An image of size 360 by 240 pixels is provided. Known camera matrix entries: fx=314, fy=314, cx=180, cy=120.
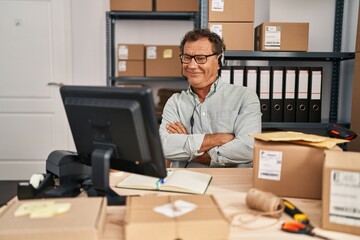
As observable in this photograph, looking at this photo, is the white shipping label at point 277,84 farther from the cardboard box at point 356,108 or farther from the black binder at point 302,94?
the cardboard box at point 356,108

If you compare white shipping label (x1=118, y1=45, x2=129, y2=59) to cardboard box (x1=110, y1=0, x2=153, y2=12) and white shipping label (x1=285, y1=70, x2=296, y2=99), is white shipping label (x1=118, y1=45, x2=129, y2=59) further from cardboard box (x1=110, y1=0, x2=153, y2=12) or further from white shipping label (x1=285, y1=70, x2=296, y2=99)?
white shipping label (x1=285, y1=70, x2=296, y2=99)

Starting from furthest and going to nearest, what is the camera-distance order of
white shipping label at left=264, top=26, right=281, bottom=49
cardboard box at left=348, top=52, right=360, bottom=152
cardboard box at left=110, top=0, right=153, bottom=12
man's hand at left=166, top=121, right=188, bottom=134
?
1. cardboard box at left=110, top=0, right=153, bottom=12
2. white shipping label at left=264, top=26, right=281, bottom=49
3. cardboard box at left=348, top=52, right=360, bottom=152
4. man's hand at left=166, top=121, right=188, bottom=134

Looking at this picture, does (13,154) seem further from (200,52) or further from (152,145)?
(152,145)

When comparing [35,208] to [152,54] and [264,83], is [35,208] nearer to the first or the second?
[264,83]

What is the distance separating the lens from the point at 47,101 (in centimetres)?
321

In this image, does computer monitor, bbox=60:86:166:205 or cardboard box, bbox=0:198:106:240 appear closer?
cardboard box, bbox=0:198:106:240

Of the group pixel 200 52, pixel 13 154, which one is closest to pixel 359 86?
pixel 200 52

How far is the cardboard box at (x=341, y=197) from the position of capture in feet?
2.54

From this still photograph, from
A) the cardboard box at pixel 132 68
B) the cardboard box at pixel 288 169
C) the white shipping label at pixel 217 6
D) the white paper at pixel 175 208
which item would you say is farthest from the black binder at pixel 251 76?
the white paper at pixel 175 208

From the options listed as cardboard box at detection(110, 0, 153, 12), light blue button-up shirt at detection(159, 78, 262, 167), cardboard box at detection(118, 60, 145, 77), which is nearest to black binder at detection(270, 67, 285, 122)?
light blue button-up shirt at detection(159, 78, 262, 167)

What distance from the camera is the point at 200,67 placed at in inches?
68.4

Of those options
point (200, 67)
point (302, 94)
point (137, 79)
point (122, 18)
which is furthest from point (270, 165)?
point (122, 18)

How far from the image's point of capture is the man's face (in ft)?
5.65

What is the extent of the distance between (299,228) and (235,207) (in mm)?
204
